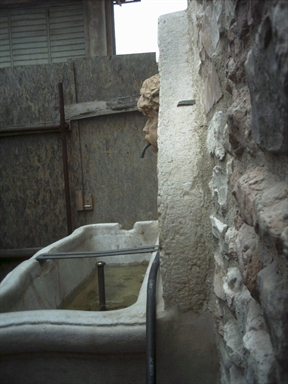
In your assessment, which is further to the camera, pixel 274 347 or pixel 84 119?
pixel 84 119

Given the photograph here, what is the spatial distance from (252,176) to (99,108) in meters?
3.00

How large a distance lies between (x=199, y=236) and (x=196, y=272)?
10 centimetres

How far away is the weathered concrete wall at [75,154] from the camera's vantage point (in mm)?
3406

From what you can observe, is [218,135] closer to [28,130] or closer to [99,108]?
[99,108]

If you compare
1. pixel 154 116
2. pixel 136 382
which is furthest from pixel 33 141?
pixel 136 382

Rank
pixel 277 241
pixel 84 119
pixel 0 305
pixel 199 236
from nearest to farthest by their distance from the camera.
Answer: pixel 277 241 → pixel 199 236 → pixel 0 305 → pixel 84 119

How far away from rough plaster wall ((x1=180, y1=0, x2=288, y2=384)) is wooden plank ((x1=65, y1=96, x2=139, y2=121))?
8.21 feet

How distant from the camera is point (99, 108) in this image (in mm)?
3389

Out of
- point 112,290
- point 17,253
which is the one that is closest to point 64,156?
point 17,253

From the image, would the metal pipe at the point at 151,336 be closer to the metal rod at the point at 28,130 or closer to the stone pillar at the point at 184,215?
the stone pillar at the point at 184,215

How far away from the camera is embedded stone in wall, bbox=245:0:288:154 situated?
0.37 meters

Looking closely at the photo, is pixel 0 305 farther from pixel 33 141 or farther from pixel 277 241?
pixel 33 141

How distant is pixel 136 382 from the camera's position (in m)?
1.08

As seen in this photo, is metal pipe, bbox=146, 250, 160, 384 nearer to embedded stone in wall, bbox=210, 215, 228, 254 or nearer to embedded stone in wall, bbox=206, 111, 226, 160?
embedded stone in wall, bbox=210, 215, 228, 254
